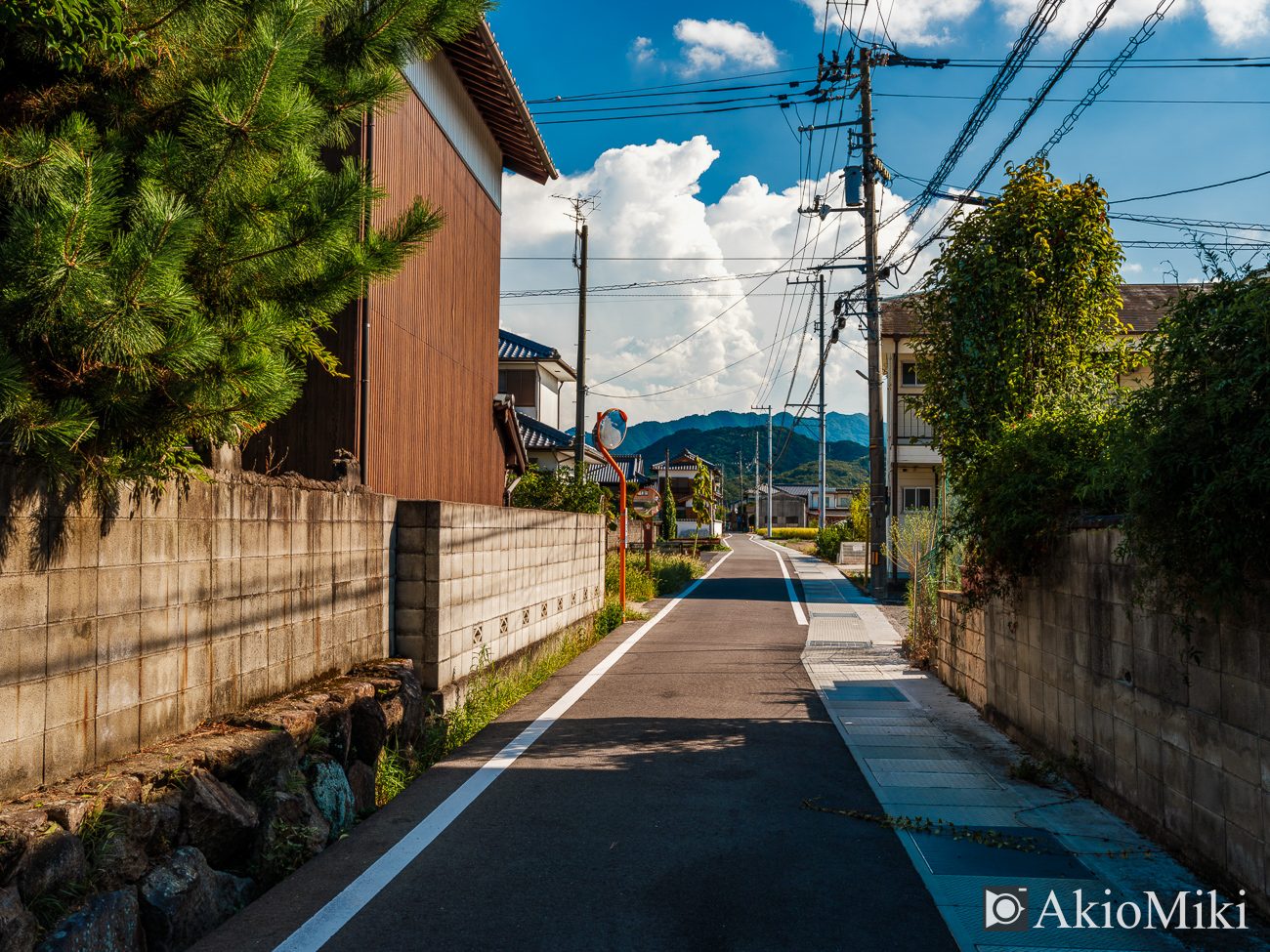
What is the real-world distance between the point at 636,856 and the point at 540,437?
84.4 ft

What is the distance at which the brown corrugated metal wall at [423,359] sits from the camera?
875 centimetres

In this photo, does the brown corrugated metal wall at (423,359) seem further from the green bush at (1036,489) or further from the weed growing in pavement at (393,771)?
the green bush at (1036,489)

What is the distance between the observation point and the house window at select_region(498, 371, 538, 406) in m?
31.2

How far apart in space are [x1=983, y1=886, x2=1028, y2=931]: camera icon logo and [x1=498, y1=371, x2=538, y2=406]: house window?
93.6ft

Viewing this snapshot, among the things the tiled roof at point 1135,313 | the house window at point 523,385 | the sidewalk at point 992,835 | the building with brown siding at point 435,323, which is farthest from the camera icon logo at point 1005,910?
the house window at point 523,385

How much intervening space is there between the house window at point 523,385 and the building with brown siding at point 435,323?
53.9 ft

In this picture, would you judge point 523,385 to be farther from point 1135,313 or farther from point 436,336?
point 1135,313

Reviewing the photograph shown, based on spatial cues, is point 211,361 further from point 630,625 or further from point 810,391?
point 810,391

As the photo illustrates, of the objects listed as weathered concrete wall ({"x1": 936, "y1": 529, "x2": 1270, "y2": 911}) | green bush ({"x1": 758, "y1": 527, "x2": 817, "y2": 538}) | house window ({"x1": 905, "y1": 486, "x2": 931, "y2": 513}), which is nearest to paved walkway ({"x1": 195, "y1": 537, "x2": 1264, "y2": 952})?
weathered concrete wall ({"x1": 936, "y1": 529, "x2": 1270, "y2": 911})

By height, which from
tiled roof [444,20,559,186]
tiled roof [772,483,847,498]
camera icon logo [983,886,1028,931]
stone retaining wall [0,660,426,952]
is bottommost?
camera icon logo [983,886,1028,931]

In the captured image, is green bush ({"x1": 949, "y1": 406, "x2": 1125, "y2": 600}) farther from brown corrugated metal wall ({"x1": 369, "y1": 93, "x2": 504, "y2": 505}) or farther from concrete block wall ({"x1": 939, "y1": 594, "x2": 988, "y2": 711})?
brown corrugated metal wall ({"x1": 369, "y1": 93, "x2": 504, "y2": 505})

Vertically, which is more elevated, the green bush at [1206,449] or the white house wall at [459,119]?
the white house wall at [459,119]

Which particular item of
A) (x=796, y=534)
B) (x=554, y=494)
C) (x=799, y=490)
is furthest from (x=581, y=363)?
(x=799, y=490)

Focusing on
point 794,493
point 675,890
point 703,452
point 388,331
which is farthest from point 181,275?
point 703,452
